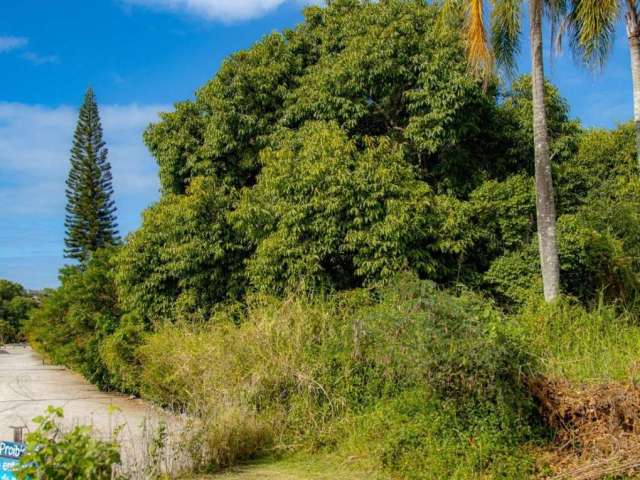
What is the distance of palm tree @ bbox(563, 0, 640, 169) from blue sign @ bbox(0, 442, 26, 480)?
35.5 feet

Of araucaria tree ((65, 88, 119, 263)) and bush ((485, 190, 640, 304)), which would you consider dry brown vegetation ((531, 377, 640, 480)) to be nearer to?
bush ((485, 190, 640, 304))

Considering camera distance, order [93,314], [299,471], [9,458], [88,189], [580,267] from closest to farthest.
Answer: [9,458], [299,471], [580,267], [93,314], [88,189]

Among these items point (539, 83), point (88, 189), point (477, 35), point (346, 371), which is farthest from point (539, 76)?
point (88, 189)

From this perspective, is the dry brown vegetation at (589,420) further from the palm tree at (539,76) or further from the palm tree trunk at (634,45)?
the palm tree trunk at (634,45)

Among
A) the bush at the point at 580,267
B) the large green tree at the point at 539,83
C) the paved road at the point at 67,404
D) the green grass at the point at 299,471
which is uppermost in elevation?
the large green tree at the point at 539,83

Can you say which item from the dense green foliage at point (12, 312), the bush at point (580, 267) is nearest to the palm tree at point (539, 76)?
the bush at point (580, 267)

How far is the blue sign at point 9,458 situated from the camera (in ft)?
12.6

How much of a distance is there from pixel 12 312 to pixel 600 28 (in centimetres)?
5575

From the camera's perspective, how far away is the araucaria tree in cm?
3250

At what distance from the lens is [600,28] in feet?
35.2

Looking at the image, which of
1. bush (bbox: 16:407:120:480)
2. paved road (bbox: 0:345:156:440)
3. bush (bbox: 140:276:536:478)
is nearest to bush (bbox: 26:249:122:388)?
paved road (bbox: 0:345:156:440)

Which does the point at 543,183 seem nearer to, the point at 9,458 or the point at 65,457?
the point at 65,457

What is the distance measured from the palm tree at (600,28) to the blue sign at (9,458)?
1082 centimetres

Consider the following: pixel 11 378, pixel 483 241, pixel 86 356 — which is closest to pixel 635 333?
pixel 483 241
